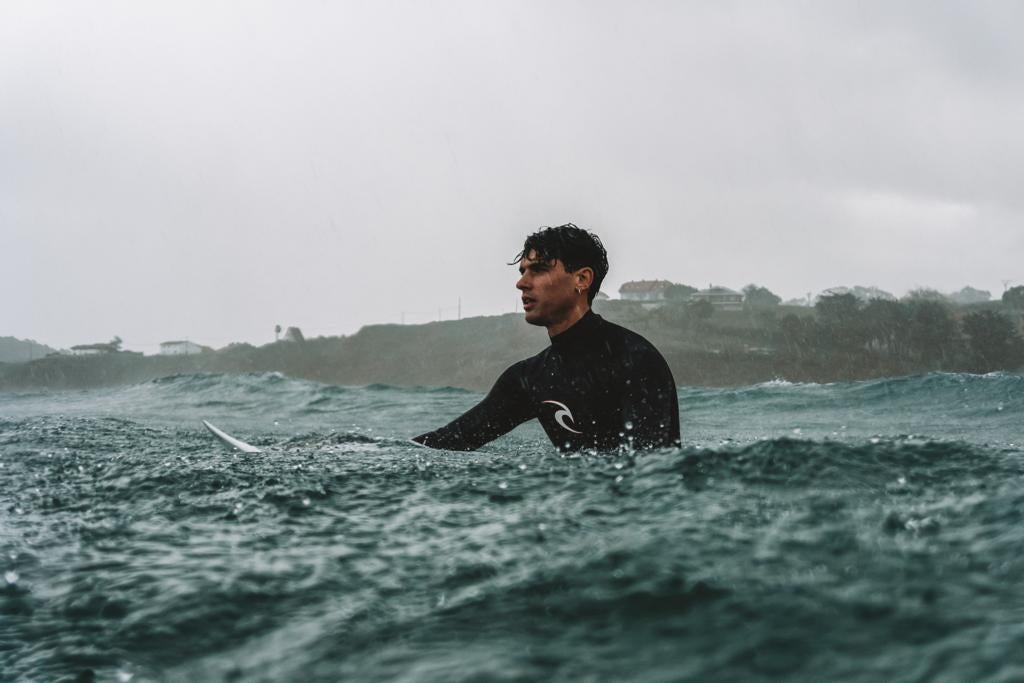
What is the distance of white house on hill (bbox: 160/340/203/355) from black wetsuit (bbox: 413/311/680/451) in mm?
108307

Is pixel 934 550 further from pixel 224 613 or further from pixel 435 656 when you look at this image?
pixel 224 613

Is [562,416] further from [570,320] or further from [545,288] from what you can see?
[545,288]

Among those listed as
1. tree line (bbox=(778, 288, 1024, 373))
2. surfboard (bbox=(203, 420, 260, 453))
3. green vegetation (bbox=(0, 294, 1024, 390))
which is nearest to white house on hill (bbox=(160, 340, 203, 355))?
green vegetation (bbox=(0, 294, 1024, 390))

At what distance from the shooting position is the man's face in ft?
16.8

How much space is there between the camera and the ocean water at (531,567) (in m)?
2.20

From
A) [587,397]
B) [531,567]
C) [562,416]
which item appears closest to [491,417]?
[562,416]

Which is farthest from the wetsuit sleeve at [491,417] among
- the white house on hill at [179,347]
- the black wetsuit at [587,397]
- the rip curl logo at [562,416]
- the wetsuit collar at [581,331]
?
the white house on hill at [179,347]

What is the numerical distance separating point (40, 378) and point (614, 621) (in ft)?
369

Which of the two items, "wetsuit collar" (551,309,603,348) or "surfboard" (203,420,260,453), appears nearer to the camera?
"wetsuit collar" (551,309,603,348)

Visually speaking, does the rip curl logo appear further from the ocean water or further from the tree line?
the tree line

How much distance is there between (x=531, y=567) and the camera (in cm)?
281

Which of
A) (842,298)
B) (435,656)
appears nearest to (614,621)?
(435,656)

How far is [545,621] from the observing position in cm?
243

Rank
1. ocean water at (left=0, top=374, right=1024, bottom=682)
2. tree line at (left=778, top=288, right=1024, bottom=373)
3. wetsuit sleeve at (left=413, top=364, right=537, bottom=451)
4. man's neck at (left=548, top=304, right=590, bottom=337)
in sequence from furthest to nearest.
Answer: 1. tree line at (left=778, top=288, right=1024, bottom=373)
2. wetsuit sleeve at (left=413, top=364, right=537, bottom=451)
3. man's neck at (left=548, top=304, right=590, bottom=337)
4. ocean water at (left=0, top=374, right=1024, bottom=682)
